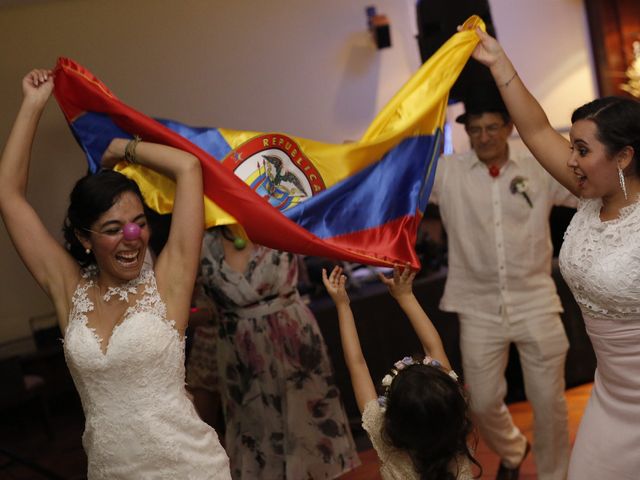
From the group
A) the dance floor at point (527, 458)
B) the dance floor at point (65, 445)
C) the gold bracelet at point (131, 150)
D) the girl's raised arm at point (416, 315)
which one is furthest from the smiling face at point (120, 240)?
the dance floor at point (527, 458)

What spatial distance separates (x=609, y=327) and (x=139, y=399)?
1.51 meters

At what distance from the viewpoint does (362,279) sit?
5.86 m

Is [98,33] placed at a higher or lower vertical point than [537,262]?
higher

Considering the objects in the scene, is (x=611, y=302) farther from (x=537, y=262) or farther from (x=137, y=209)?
(x=137, y=209)

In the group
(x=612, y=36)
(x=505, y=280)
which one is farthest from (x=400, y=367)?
(x=612, y=36)

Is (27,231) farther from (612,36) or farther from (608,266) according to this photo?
(612,36)

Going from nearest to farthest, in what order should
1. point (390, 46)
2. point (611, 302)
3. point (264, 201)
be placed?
1. point (611, 302)
2. point (264, 201)
3. point (390, 46)

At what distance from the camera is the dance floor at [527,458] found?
452cm

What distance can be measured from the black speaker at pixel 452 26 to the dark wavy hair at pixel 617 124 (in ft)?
3.69

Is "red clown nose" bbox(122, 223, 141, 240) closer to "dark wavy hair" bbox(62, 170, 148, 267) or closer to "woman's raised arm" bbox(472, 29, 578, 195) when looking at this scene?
"dark wavy hair" bbox(62, 170, 148, 267)

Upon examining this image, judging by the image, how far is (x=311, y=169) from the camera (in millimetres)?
3342

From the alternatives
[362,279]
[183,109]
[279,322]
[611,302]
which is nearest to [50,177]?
[183,109]

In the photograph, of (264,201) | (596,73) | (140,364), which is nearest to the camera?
(140,364)

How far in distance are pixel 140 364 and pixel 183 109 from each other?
4457 mm
